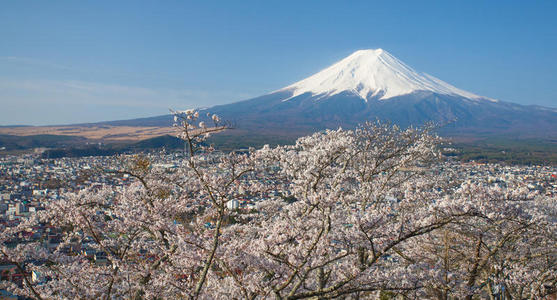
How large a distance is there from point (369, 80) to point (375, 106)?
75.1 feet

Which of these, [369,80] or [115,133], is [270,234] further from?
[369,80]

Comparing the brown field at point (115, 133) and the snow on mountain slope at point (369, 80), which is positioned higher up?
the snow on mountain slope at point (369, 80)

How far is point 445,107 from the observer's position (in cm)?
11231

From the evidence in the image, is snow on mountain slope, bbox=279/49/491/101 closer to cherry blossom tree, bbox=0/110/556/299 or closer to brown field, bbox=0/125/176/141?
brown field, bbox=0/125/176/141

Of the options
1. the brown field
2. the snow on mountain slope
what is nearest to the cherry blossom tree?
the brown field

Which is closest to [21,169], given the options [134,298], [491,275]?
[134,298]

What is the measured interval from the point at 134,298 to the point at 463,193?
14.9ft

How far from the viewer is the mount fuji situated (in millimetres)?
94375

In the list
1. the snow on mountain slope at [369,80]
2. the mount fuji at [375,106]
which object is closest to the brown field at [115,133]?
the mount fuji at [375,106]

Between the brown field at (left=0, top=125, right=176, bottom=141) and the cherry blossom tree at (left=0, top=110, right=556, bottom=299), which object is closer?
the cherry blossom tree at (left=0, top=110, right=556, bottom=299)

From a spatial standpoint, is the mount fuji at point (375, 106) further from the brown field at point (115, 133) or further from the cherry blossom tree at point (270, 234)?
the cherry blossom tree at point (270, 234)

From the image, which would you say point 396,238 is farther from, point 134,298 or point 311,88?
point 311,88

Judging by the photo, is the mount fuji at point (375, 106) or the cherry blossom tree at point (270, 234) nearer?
the cherry blossom tree at point (270, 234)

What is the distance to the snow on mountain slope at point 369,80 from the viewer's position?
404 feet
